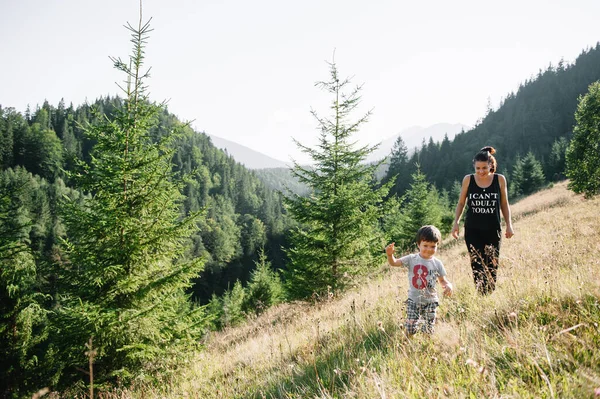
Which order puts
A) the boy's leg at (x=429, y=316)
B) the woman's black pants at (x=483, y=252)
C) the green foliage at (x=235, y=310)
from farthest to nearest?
1. the green foliage at (x=235, y=310)
2. the woman's black pants at (x=483, y=252)
3. the boy's leg at (x=429, y=316)

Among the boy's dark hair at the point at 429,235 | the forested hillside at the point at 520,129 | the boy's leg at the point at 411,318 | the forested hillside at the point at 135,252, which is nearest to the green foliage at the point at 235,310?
the forested hillside at the point at 135,252

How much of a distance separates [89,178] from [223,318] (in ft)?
112

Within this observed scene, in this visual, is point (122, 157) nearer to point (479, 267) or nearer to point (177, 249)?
point (177, 249)

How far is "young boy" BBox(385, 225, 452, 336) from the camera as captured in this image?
3083 mm

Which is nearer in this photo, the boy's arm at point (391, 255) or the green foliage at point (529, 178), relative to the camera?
the boy's arm at point (391, 255)

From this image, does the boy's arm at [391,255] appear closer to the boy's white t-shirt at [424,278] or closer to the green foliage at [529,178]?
the boy's white t-shirt at [424,278]

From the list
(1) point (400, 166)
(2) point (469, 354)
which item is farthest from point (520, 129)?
(2) point (469, 354)

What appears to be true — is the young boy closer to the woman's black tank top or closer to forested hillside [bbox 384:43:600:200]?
the woman's black tank top

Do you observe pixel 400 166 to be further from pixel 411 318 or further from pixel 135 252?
pixel 411 318

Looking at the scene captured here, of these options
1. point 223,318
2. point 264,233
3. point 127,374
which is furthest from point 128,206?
point 264,233

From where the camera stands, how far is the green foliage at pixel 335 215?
9508mm

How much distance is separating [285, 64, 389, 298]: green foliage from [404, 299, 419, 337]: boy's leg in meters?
6.15

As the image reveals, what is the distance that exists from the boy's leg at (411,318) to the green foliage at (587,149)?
19734 millimetres

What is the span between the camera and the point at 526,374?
6.03 feet
